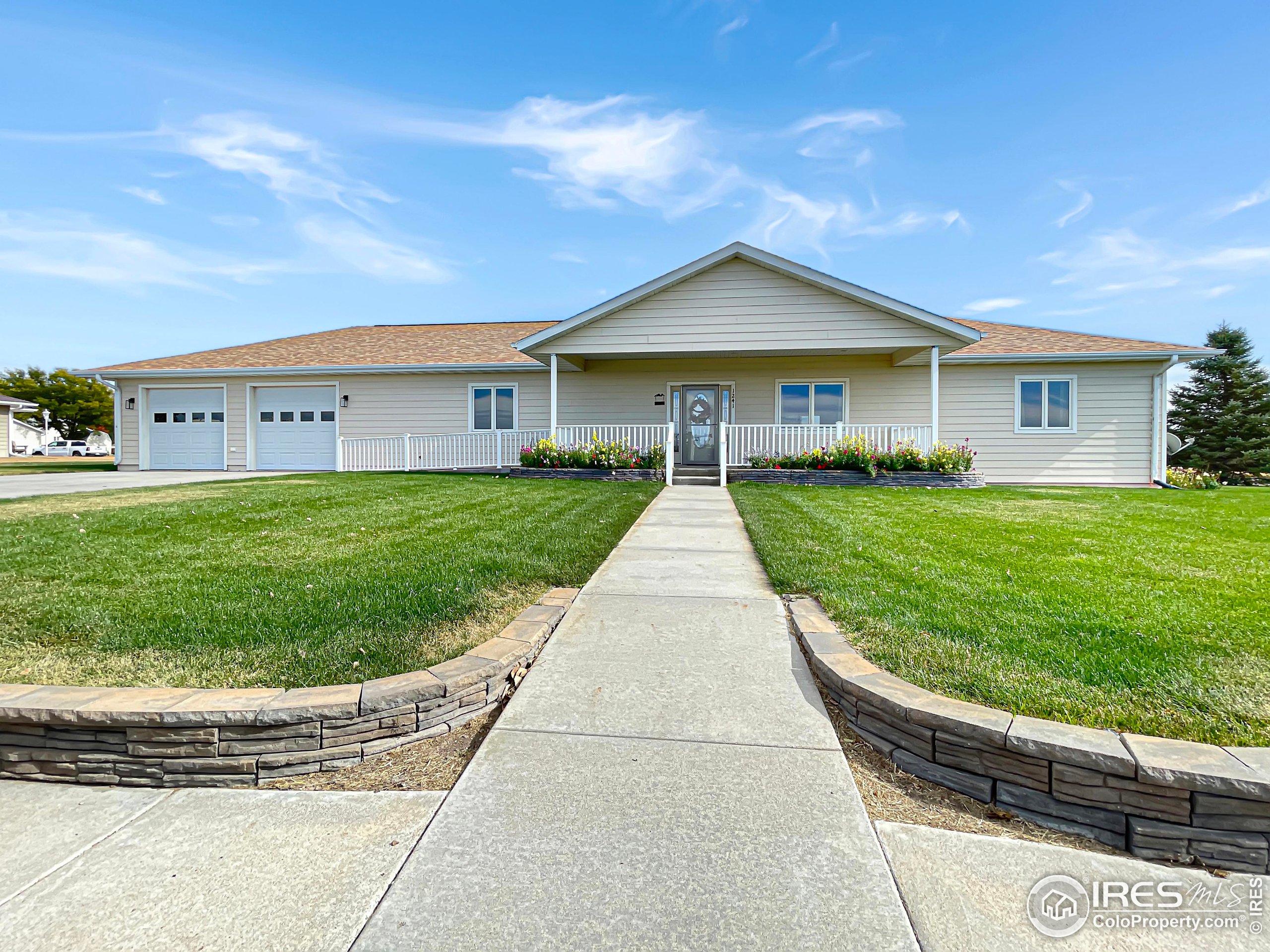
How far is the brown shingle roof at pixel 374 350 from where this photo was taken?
15.4 meters

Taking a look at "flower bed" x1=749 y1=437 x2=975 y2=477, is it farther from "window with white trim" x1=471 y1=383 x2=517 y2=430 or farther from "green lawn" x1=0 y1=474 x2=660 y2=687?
"window with white trim" x1=471 y1=383 x2=517 y2=430

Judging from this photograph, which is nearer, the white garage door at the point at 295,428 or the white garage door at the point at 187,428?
the white garage door at the point at 295,428

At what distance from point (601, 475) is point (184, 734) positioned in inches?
387

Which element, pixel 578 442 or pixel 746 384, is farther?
pixel 746 384

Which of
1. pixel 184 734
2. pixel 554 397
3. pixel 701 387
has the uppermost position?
pixel 701 387

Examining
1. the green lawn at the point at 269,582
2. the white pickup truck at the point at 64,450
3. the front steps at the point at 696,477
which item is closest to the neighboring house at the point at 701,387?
the front steps at the point at 696,477

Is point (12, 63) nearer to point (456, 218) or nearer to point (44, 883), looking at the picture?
point (456, 218)

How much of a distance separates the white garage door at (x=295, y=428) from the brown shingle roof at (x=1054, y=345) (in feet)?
51.2

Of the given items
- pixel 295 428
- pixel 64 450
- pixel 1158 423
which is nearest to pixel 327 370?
pixel 295 428

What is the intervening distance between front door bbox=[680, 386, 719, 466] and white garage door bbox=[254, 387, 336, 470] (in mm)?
9334

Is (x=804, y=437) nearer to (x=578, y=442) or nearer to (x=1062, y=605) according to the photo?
(x=578, y=442)

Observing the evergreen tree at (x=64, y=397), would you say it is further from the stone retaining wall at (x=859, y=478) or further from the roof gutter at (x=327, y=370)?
the stone retaining wall at (x=859, y=478)

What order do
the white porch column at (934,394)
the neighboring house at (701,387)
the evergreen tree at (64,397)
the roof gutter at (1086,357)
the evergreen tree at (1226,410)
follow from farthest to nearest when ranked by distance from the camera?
the evergreen tree at (64,397)
the evergreen tree at (1226,410)
the roof gutter at (1086,357)
the neighboring house at (701,387)
the white porch column at (934,394)

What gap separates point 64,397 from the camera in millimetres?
45688
